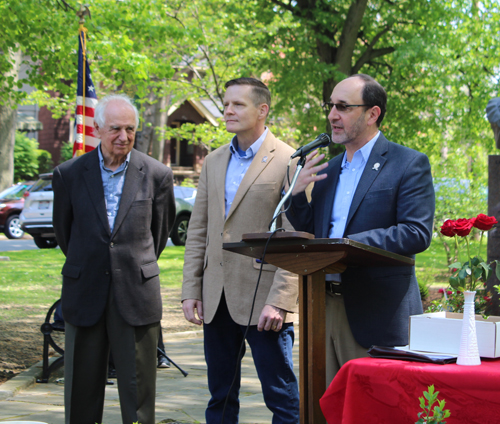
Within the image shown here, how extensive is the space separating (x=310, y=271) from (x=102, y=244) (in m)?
1.53

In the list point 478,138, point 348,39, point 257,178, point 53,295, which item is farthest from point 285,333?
point 478,138

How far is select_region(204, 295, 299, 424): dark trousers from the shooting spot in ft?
11.3

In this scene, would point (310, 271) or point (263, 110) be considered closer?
point (310, 271)

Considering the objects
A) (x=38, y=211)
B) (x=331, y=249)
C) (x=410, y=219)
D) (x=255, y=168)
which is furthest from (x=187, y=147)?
(x=331, y=249)

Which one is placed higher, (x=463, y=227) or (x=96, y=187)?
(x=96, y=187)

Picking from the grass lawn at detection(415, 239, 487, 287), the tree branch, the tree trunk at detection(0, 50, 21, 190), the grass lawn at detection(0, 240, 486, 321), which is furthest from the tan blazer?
the tree trunk at detection(0, 50, 21, 190)

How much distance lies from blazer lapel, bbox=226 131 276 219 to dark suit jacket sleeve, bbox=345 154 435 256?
77 centimetres

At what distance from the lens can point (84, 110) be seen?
25.9 ft

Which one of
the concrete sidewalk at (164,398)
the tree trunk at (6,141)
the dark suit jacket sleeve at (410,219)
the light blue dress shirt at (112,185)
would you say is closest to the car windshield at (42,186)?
the tree trunk at (6,141)

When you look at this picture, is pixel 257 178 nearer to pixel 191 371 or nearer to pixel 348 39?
pixel 191 371

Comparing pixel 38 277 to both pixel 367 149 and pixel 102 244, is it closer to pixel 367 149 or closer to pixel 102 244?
pixel 102 244

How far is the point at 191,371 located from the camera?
6395mm

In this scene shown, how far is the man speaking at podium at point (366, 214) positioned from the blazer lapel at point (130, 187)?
3.58ft

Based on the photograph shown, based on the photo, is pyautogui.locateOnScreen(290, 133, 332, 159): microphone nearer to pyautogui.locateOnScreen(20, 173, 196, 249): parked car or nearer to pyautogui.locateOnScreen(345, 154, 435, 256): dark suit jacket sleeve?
pyautogui.locateOnScreen(345, 154, 435, 256): dark suit jacket sleeve
